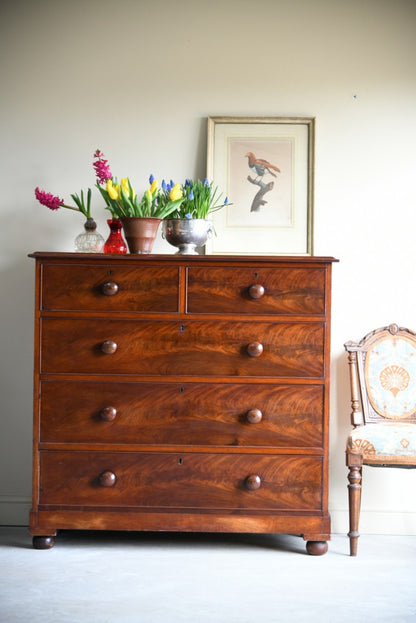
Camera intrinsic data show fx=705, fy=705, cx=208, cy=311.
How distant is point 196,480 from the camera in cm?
290

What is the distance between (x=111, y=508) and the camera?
290cm

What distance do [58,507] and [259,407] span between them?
0.93 m

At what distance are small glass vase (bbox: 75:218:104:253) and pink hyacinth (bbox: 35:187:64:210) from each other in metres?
0.17

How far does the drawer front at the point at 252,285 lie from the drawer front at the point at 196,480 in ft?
1.99

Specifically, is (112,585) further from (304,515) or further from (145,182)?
(145,182)

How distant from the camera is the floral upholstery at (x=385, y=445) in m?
2.90

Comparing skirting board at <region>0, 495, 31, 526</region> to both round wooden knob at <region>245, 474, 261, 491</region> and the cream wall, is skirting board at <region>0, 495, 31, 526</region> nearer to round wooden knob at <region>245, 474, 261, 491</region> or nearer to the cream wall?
the cream wall

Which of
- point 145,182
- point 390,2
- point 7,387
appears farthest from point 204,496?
point 390,2

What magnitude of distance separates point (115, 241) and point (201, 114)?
84 cm

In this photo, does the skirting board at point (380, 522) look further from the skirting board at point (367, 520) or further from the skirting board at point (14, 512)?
the skirting board at point (14, 512)

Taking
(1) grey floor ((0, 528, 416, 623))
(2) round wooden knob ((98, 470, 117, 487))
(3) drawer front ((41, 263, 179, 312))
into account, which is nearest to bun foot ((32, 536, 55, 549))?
(1) grey floor ((0, 528, 416, 623))

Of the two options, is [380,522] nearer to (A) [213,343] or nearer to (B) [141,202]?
(A) [213,343]

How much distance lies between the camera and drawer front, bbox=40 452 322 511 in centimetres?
290

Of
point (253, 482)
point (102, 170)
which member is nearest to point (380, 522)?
point (253, 482)
